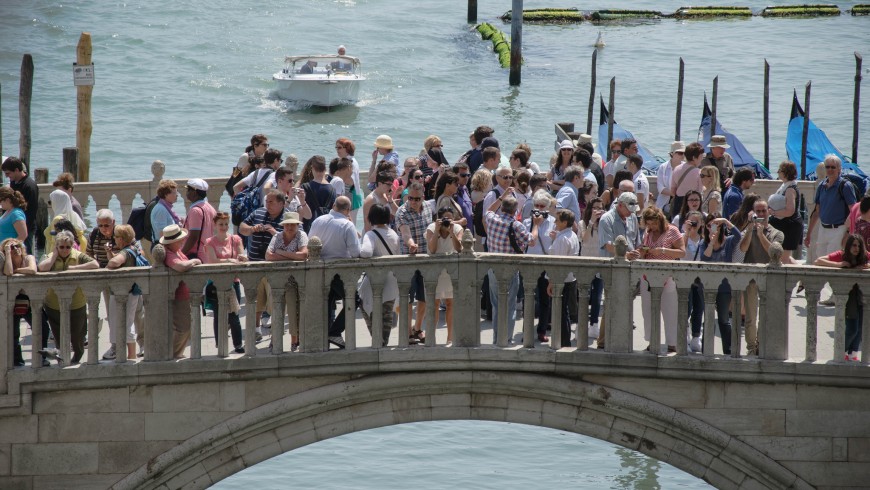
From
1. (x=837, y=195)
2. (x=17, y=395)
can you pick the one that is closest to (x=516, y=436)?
(x=837, y=195)

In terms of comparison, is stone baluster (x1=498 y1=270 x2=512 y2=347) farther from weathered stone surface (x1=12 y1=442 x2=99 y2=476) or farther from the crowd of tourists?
weathered stone surface (x1=12 y1=442 x2=99 y2=476)

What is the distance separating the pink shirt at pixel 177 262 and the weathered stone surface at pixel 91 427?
3.13ft

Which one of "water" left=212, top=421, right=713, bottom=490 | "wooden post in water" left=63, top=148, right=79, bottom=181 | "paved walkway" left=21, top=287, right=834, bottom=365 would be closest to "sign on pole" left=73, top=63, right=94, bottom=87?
"wooden post in water" left=63, top=148, right=79, bottom=181

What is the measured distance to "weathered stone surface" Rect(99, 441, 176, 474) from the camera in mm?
10492

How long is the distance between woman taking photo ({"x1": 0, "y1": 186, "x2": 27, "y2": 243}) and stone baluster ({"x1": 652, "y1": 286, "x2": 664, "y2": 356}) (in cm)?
497

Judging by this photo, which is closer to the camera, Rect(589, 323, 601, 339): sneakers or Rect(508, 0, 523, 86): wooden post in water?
Rect(589, 323, 601, 339): sneakers

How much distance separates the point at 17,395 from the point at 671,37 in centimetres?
4038

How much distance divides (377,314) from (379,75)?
108 ft

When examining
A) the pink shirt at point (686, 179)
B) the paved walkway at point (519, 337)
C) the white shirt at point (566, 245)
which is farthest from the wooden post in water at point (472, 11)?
the white shirt at point (566, 245)

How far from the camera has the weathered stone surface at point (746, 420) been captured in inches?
411

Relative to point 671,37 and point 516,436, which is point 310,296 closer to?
point 516,436

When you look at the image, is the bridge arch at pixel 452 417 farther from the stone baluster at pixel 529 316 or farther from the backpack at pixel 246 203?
the backpack at pixel 246 203

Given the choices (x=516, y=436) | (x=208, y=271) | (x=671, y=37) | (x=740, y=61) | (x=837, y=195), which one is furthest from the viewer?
(x=671, y=37)

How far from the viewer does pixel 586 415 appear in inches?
418
